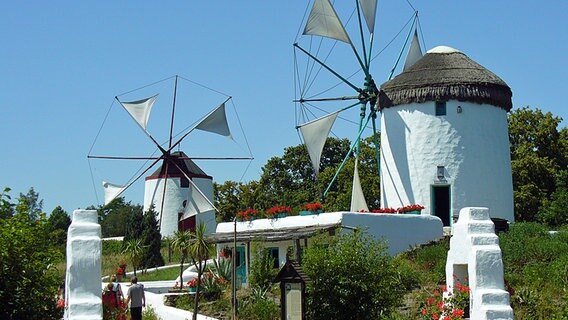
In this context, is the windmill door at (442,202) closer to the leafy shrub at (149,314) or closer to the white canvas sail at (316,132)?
Result: the white canvas sail at (316,132)

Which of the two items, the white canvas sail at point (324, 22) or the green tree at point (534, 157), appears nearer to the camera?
the white canvas sail at point (324, 22)

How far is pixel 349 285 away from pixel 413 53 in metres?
18.6

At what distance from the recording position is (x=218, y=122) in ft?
109

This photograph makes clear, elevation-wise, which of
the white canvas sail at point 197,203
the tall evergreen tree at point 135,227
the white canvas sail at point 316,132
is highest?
the white canvas sail at point 316,132

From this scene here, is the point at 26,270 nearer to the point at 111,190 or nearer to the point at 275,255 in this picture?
the point at 275,255

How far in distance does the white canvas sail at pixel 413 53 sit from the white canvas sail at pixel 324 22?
11.7 ft

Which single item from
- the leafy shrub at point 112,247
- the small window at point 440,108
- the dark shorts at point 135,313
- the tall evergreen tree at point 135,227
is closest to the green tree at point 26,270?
the dark shorts at point 135,313

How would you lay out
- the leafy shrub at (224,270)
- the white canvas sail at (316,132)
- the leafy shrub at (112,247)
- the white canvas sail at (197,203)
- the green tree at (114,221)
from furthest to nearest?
the green tree at (114,221) < the leafy shrub at (112,247) < the white canvas sail at (197,203) < the white canvas sail at (316,132) < the leafy shrub at (224,270)

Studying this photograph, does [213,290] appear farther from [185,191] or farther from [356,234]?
[185,191]

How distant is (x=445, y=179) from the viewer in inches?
1116

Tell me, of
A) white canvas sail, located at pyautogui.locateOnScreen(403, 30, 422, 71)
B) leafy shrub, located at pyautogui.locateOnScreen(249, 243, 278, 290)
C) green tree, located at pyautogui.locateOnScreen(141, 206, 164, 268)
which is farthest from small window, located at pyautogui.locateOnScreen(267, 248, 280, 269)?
green tree, located at pyautogui.locateOnScreen(141, 206, 164, 268)

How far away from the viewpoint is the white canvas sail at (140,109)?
33344 millimetres

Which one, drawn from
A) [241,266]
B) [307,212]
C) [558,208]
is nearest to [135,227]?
[241,266]

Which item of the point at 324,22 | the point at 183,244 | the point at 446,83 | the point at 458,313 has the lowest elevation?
the point at 458,313
